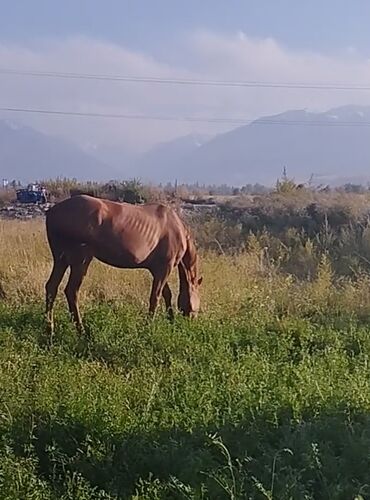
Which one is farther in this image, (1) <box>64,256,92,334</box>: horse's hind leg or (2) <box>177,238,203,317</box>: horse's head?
(2) <box>177,238,203,317</box>: horse's head

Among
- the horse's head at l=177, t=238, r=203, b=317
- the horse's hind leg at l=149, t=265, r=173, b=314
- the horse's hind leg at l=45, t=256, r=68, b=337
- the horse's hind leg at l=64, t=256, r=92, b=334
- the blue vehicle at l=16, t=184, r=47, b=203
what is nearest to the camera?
the horse's hind leg at l=64, t=256, r=92, b=334

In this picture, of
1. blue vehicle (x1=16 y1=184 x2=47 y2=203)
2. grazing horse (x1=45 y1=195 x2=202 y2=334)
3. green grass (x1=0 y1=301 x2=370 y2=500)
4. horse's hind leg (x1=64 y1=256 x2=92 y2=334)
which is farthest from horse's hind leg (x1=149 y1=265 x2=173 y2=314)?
blue vehicle (x1=16 y1=184 x2=47 y2=203)

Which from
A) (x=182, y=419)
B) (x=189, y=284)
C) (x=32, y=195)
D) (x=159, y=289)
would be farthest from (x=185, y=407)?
(x=32, y=195)

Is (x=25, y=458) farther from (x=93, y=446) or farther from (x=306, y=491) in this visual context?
(x=306, y=491)

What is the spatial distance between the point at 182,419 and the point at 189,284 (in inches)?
175

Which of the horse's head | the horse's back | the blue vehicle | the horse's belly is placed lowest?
the blue vehicle

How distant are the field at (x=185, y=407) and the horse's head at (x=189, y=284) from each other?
319mm

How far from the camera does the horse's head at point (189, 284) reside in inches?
389

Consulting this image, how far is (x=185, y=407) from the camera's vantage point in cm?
583

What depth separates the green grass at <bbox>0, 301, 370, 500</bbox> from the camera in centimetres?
485

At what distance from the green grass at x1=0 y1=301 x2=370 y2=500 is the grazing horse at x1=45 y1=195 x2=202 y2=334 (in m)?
1.54

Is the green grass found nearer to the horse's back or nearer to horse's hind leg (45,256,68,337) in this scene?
horse's hind leg (45,256,68,337)

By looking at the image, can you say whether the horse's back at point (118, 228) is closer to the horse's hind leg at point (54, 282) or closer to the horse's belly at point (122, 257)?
the horse's belly at point (122, 257)

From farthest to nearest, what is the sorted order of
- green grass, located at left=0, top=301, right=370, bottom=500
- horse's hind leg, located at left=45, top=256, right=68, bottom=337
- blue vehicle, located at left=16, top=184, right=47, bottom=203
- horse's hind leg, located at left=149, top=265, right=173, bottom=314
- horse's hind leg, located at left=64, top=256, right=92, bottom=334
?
blue vehicle, located at left=16, top=184, right=47, bottom=203
horse's hind leg, located at left=149, top=265, right=173, bottom=314
horse's hind leg, located at left=45, top=256, right=68, bottom=337
horse's hind leg, located at left=64, top=256, right=92, bottom=334
green grass, located at left=0, top=301, right=370, bottom=500
